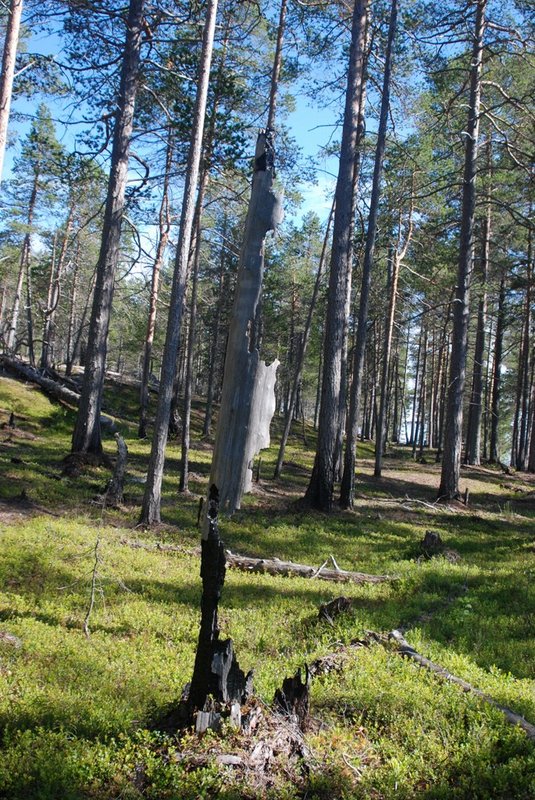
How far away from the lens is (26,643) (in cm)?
545

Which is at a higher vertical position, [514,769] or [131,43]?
[131,43]

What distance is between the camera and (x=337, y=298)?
14.2 m

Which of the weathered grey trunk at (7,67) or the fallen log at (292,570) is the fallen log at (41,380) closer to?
the weathered grey trunk at (7,67)

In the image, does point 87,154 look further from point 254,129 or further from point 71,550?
point 71,550

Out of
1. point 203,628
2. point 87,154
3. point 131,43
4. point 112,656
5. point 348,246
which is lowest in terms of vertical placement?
point 112,656

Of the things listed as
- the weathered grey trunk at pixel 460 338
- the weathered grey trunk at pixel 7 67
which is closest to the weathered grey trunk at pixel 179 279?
the weathered grey trunk at pixel 7 67

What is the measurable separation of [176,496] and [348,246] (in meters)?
7.98

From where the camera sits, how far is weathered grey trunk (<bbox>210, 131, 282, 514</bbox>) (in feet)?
7.51

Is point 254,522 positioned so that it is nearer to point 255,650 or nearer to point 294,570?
point 294,570

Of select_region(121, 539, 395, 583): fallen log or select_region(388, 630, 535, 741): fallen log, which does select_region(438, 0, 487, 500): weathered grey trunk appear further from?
select_region(388, 630, 535, 741): fallen log

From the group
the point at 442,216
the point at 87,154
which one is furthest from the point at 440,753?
the point at 442,216

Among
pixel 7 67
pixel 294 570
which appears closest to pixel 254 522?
pixel 294 570

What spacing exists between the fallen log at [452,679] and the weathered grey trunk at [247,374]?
3.66m

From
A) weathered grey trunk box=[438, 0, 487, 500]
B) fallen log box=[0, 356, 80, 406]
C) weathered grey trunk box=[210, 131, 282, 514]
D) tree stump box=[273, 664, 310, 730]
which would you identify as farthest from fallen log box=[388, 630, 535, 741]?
A: fallen log box=[0, 356, 80, 406]
